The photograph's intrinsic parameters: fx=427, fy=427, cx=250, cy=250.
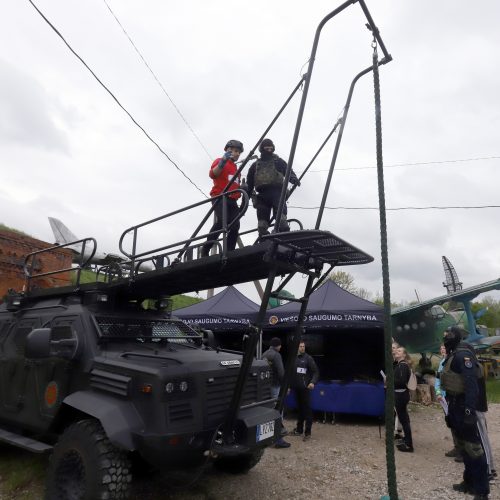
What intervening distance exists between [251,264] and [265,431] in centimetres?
164

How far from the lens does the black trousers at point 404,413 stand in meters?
6.58

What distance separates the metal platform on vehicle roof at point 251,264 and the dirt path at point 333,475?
2.19m

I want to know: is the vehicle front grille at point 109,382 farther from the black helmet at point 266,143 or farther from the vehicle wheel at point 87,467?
the black helmet at point 266,143

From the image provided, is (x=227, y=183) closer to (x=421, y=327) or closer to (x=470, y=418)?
(x=470, y=418)

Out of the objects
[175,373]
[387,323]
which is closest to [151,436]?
[175,373]

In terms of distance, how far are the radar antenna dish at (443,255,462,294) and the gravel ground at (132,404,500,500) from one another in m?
10.7

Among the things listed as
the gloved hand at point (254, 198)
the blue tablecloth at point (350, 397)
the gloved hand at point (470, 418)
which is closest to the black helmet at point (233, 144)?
the gloved hand at point (254, 198)

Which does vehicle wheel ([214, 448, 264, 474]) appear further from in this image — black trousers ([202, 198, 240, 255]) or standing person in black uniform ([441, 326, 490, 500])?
black trousers ([202, 198, 240, 255])

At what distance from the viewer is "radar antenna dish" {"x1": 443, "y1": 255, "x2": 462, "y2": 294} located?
17.7 m

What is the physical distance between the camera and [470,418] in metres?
4.45

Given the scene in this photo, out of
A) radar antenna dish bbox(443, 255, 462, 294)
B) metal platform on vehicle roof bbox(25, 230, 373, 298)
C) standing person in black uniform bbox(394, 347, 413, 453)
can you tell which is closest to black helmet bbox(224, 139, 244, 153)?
metal platform on vehicle roof bbox(25, 230, 373, 298)

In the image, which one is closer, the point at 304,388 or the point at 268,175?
the point at 268,175

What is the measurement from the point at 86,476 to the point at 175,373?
1.08 metres

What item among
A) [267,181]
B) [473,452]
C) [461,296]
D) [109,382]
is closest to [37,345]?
[109,382]
